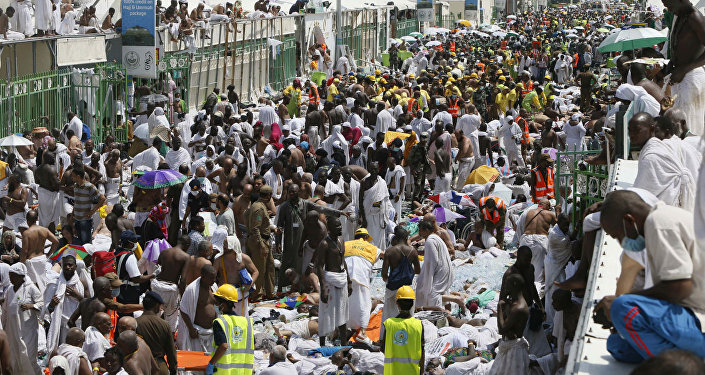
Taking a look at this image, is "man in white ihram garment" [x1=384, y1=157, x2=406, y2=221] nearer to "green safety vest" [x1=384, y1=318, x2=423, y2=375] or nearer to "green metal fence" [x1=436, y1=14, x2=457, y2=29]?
"green safety vest" [x1=384, y1=318, x2=423, y2=375]

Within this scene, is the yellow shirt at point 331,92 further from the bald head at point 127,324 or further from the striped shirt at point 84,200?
the bald head at point 127,324

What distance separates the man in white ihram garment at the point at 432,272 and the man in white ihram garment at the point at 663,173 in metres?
4.08

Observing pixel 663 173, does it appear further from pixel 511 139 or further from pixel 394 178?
pixel 511 139

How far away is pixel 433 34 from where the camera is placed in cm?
5084

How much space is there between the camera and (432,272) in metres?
11.0

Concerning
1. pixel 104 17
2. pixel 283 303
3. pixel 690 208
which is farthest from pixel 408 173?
pixel 104 17

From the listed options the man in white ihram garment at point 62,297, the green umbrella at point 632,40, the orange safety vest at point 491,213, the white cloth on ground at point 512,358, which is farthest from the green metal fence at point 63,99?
the white cloth on ground at point 512,358

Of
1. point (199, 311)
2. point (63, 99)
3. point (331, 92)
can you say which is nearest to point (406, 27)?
point (331, 92)

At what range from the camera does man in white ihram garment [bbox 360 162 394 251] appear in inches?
545

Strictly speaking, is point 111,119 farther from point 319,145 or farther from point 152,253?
point 152,253

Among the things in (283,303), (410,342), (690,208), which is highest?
(690,208)

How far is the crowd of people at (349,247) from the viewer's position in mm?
6934

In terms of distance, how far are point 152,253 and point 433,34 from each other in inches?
1630

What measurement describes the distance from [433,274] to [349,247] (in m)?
0.90
